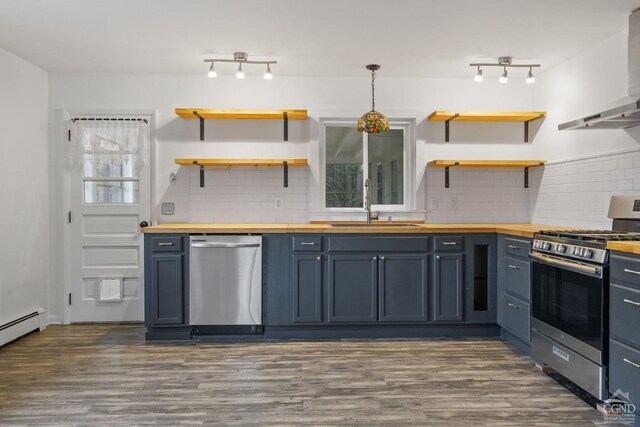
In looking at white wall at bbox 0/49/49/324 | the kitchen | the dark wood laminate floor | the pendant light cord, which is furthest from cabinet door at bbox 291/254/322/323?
white wall at bbox 0/49/49/324

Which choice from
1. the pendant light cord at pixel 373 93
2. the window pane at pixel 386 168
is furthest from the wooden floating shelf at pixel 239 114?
the window pane at pixel 386 168

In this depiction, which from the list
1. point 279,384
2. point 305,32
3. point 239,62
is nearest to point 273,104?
point 239,62

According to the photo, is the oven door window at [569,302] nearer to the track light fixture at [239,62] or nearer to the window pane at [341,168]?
the window pane at [341,168]

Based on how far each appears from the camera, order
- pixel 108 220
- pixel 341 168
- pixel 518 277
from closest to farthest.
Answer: pixel 518 277
pixel 108 220
pixel 341 168

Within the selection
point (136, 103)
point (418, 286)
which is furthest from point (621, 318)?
point (136, 103)

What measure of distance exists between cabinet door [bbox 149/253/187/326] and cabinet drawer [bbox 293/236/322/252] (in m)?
0.94

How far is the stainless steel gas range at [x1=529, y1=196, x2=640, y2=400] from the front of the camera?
98.3 inches

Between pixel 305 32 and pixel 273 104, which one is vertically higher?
pixel 305 32

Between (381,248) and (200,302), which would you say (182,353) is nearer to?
(200,302)

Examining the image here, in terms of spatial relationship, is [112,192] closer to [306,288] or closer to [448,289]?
[306,288]

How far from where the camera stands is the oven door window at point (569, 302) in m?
2.53

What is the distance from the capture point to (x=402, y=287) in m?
Answer: 3.85

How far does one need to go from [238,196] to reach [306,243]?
3.33 ft

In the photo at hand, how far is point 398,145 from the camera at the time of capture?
4.66 metres
